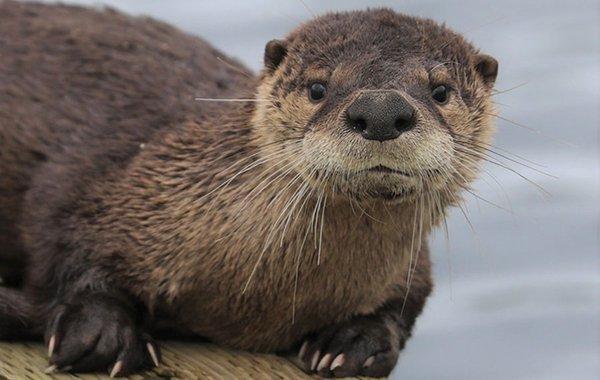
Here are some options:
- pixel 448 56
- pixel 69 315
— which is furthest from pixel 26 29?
pixel 448 56

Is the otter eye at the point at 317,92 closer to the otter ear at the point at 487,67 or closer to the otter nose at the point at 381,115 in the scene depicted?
the otter nose at the point at 381,115

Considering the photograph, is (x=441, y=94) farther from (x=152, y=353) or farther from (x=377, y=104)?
(x=152, y=353)

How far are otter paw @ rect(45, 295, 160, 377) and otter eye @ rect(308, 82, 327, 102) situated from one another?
2.90 feet

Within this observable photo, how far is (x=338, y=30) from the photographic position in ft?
13.5

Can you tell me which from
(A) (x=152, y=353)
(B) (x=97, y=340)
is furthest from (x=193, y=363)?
(B) (x=97, y=340)

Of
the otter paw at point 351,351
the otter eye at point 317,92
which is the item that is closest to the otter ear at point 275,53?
the otter eye at point 317,92

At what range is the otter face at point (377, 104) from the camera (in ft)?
11.8

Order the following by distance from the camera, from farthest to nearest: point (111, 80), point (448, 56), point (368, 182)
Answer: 1. point (111, 80)
2. point (448, 56)
3. point (368, 182)

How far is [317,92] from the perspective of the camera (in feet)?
13.0

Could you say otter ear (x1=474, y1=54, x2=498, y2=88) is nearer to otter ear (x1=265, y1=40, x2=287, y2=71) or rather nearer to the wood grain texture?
otter ear (x1=265, y1=40, x2=287, y2=71)

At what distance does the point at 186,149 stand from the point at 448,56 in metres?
0.92

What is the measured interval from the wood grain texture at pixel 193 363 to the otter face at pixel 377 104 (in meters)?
0.68

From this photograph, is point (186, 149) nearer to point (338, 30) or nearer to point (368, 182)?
point (338, 30)

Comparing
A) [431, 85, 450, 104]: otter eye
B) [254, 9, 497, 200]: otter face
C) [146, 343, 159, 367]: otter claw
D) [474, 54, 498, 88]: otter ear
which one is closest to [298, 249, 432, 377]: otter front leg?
[146, 343, 159, 367]: otter claw
